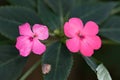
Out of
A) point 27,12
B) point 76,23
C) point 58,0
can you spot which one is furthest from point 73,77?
point 76,23

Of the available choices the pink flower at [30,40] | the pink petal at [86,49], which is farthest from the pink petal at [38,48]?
the pink petal at [86,49]

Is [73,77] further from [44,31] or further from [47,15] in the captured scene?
[44,31]

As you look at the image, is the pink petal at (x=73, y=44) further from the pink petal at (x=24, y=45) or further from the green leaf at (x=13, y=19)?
the green leaf at (x=13, y=19)

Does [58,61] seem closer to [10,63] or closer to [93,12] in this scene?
[10,63]

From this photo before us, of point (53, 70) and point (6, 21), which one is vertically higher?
point (6, 21)

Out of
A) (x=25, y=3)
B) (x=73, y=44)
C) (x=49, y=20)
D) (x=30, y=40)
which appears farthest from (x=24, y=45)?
(x=25, y=3)

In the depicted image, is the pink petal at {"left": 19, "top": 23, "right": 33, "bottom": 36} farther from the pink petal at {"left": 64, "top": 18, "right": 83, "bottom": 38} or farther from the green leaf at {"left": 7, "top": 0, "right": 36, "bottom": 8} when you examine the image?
the green leaf at {"left": 7, "top": 0, "right": 36, "bottom": 8}

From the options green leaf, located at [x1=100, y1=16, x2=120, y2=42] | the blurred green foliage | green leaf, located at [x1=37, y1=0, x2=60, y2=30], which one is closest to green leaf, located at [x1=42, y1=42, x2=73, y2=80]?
the blurred green foliage
